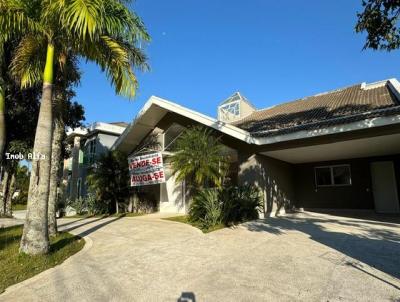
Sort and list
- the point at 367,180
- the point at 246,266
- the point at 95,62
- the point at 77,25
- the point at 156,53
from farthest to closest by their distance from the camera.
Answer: the point at 367,180 → the point at 156,53 → the point at 95,62 → the point at 77,25 → the point at 246,266

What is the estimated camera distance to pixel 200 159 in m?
10.6

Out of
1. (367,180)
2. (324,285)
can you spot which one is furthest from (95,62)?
(367,180)

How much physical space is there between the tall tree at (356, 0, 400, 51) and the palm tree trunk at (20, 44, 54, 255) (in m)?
7.39

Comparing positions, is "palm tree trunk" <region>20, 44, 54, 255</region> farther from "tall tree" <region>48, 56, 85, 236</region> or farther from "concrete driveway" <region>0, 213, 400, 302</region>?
"tall tree" <region>48, 56, 85, 236</region>

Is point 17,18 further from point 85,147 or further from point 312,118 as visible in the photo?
point 85,147

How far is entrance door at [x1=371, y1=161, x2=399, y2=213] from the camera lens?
531 inches

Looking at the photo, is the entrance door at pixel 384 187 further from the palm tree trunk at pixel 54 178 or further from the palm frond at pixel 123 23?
the palm tree trunk at pixel 54 178

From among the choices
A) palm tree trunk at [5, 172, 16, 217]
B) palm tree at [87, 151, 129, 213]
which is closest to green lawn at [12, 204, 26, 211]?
palm tree trunk at [5, 172, 16, 217]

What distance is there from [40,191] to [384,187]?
1436cm

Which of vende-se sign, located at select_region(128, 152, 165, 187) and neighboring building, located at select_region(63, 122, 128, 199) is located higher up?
neighboring building, located at select_region(63, 122, 128, 199)

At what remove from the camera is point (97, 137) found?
73.5 ft

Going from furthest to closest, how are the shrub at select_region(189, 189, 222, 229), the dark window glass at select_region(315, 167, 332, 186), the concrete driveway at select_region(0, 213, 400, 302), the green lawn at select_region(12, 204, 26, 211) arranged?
the green lawn at select_region(12, 204, 26, 211), the dark window glass at select_region(315, 167, 332, 186), the shrub at select_region(189, 189, 222, 229), the concrete driveway at select_region(0, 213, 400, 302)

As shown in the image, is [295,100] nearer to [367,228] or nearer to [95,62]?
[367,228]

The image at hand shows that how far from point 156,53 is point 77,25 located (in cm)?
394
